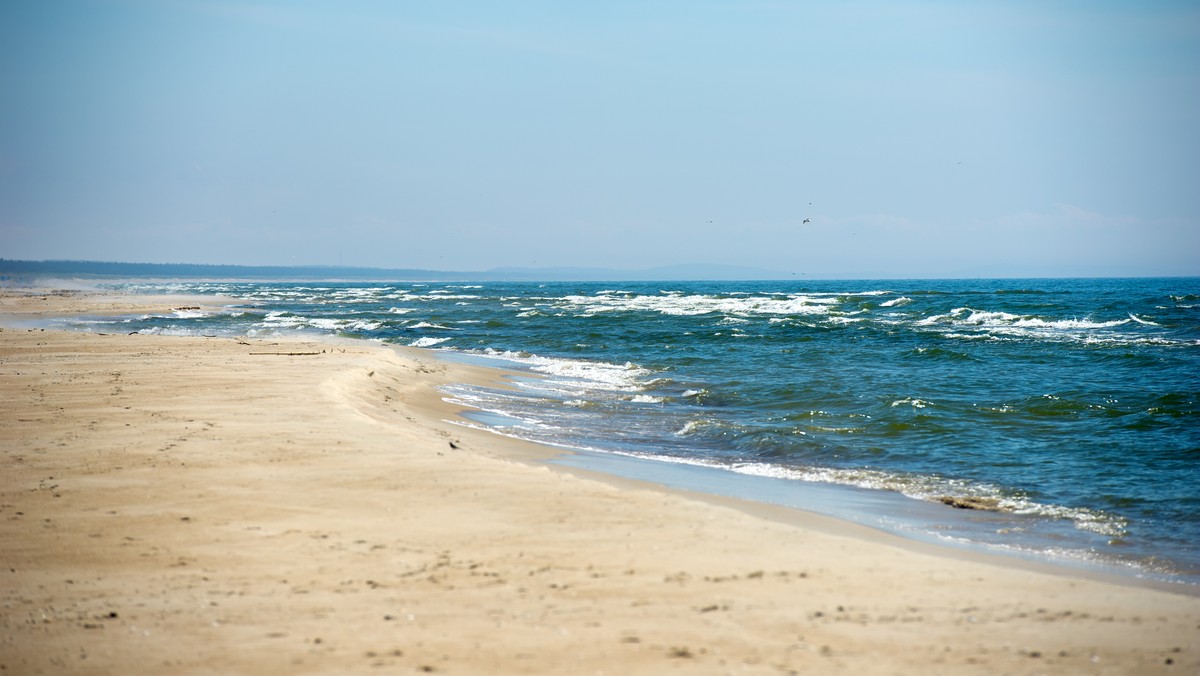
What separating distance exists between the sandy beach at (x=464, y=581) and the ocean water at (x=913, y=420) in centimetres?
154

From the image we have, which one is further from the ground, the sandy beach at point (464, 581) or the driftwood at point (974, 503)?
the sandy beach at point (464, 581)

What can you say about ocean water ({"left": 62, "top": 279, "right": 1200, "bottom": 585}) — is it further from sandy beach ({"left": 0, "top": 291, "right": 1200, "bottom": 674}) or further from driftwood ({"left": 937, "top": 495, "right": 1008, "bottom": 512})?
sandy beach ({"left": 0, "top": 291, "right": 1200, "bottom": 674})

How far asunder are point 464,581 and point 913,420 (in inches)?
420

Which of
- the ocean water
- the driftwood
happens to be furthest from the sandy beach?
the driftwood

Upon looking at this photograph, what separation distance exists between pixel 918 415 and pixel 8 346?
21314mm

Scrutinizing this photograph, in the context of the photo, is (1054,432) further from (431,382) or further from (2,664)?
(2,664)

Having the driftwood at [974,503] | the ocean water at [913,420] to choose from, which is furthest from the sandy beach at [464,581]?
the driftwood at [974,503]

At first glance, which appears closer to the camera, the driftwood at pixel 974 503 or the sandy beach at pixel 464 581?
the sandy beach at pixel 464 581

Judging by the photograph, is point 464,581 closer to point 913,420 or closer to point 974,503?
point 974,503

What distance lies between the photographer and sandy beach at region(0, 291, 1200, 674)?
4.23 metres

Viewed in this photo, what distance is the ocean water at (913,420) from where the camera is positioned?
340 inches

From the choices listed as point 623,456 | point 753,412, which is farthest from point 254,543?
point 753,412

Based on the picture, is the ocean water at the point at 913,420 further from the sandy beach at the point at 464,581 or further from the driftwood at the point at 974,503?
the sandy beach at the point at 464,581

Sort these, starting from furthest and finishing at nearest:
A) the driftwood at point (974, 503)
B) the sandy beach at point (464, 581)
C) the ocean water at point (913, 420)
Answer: the driftwood at point (974, 503) < the ocean water at point (913, 420) < the sandy beach at point (464, 581)
